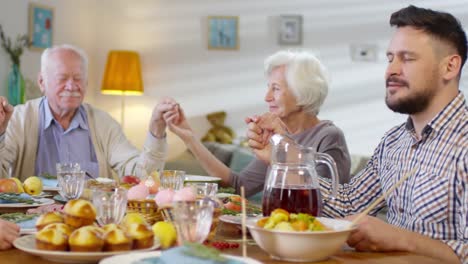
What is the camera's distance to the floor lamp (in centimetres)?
622

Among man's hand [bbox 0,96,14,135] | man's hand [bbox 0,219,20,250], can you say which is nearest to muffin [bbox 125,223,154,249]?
man's hand [bbox 0,219,20,250]

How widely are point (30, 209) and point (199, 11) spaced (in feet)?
15.5

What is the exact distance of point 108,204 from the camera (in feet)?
4.92

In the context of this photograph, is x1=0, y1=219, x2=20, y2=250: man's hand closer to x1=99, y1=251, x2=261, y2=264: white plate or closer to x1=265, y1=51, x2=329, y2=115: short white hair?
x1=99, y1=251, x2=261, y2=264: white plate

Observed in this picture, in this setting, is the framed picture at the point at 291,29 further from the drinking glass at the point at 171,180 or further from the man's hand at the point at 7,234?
the man's hand at the point at 7,234

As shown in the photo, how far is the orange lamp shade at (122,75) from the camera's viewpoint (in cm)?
622

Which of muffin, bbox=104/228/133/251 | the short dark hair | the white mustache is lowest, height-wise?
muffin, bbox=104/228/133/251

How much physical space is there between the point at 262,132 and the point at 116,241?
106cm

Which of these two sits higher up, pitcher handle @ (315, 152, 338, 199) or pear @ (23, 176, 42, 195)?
pitcher handle @ (315, 152, 338, 199)

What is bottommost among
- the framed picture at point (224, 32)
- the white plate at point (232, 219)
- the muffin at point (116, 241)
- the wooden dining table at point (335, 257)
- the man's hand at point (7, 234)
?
the wooden dining table at point (335, 257)

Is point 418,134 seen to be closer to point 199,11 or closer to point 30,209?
point 30,209

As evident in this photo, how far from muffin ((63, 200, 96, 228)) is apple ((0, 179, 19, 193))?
0.85m

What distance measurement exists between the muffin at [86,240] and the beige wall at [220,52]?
4342mm

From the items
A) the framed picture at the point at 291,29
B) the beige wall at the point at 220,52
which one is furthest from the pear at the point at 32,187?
the framed picture at the point at 291,29
